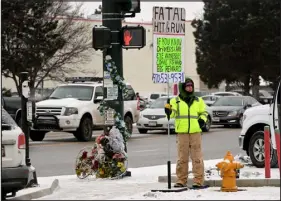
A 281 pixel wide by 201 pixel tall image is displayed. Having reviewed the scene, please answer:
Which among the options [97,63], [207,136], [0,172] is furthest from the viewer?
[97,63]

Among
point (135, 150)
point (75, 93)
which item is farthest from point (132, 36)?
point (75, 93)

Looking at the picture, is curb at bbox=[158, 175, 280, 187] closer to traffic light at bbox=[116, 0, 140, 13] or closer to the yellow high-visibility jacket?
the yellow high-visibility jacket

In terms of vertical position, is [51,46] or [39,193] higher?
[51,46]

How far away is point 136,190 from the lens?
12.3 meters

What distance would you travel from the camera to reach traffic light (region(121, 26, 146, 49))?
14.3m

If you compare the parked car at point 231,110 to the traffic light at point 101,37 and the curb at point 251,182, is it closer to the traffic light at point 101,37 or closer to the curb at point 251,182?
the traffic light at point 101,37

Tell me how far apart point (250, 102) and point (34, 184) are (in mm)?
23111

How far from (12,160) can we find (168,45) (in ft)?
12.5

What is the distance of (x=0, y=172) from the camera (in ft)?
33.1

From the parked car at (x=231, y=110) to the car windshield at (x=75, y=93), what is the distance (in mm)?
9967

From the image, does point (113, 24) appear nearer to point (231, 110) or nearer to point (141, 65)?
point (231, 110)

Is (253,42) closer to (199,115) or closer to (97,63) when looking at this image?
(97,63)

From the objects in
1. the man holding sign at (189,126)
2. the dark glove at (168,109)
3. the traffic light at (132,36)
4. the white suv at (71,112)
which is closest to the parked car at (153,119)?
the white suv at (71,112)

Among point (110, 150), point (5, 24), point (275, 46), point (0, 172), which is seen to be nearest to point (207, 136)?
point (110, 150)
